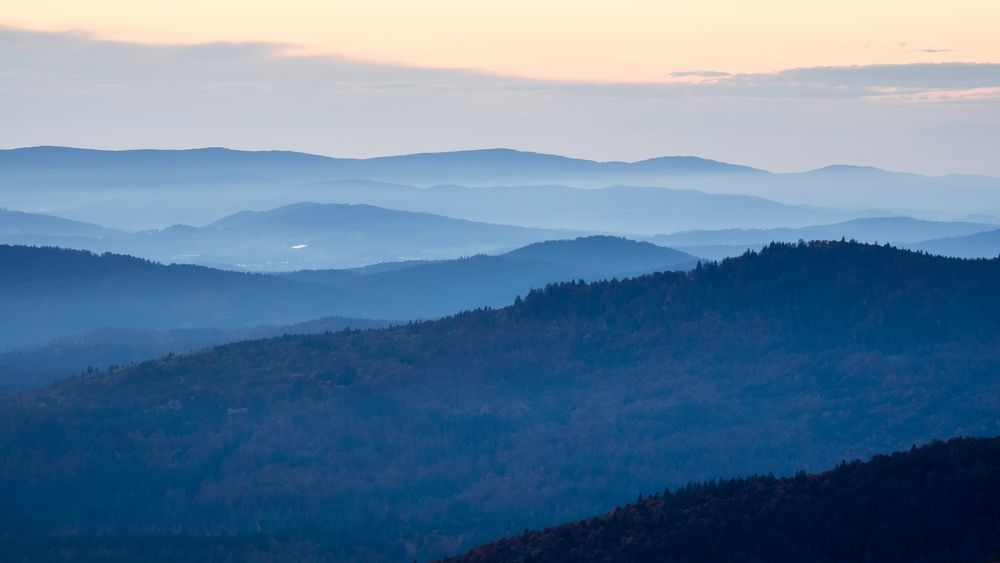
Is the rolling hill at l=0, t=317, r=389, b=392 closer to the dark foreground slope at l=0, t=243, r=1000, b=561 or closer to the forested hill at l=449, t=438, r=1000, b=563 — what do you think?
the dark foreground slope at l=0, t=243, r=1000, b=561

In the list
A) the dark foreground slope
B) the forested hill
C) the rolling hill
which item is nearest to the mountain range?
the rolling hill

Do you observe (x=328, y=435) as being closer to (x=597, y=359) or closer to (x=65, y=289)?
(x=597, y=359)

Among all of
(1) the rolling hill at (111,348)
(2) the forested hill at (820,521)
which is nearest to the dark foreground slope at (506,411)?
(1) the rolling hill at (111,348)

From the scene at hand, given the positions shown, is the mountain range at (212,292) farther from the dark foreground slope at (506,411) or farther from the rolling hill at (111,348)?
the dark foreground slope at (506,411)

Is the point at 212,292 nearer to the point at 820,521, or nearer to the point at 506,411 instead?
the point at 506,411

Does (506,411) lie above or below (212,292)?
below

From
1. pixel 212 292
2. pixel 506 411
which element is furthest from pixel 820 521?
pixel 212 292
